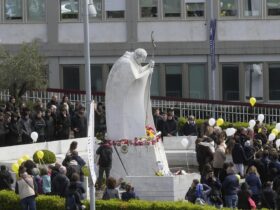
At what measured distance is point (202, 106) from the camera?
5397cm

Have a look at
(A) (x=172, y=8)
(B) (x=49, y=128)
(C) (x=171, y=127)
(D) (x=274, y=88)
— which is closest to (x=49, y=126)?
(B) (x=49, y=128)

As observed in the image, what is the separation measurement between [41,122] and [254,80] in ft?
61.4

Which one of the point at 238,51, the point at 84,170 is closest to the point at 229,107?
the point at 238,51

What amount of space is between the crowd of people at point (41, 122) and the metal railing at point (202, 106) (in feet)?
22.6

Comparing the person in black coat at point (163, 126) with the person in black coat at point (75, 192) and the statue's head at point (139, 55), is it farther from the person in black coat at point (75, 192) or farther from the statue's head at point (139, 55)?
the person in black coat at point (75, 192)

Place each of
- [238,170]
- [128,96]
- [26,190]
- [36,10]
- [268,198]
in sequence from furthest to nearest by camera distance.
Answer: [36,10] < [238,170] < [128,96] < [268,198] < [26,190]

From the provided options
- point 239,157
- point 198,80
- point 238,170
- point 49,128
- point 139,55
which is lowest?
point 238,170

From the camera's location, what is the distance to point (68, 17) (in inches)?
2424

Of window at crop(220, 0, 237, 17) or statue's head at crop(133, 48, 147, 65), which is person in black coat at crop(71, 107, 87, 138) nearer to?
statue's head at crop(133, 48, 147, 65)

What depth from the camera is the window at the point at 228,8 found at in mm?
60812

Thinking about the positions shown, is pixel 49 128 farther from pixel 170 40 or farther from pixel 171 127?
pixel 170 40

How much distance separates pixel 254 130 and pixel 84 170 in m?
8.29

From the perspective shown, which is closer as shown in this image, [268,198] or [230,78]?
[268,198]

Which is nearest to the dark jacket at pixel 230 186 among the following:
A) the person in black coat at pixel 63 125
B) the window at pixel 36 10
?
the person in black coat at pixel 63 125
